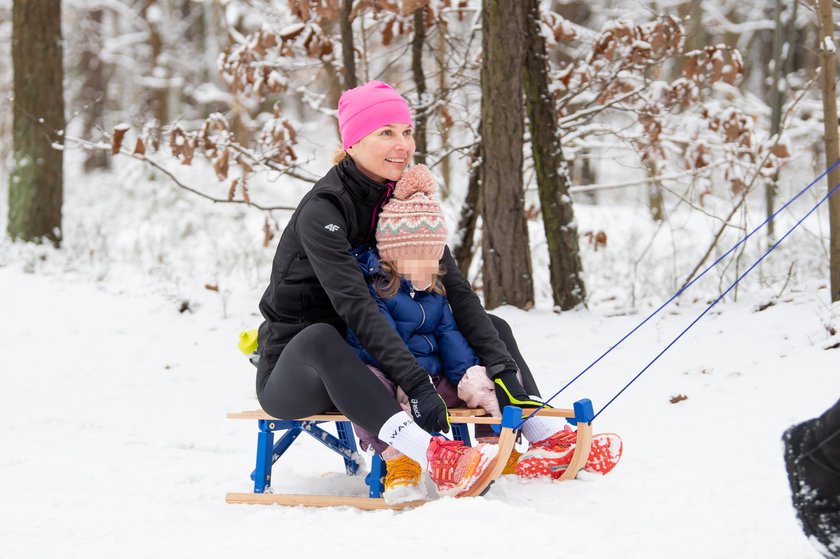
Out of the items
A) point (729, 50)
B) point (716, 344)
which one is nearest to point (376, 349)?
point (716, 344)

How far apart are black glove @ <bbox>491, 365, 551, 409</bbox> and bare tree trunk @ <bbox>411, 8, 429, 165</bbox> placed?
3.34 metres

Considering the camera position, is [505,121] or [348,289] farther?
[505,121]

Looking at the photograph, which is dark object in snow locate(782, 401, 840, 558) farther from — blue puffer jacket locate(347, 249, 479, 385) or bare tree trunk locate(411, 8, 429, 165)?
bare tree trunk locate(411, 8, 429, 165)

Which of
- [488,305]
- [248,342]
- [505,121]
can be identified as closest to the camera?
[248,342]

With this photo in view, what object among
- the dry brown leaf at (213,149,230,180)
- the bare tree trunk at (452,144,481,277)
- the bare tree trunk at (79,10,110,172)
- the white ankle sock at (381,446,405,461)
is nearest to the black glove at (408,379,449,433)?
the white ankle sock at (381,446,405,461)

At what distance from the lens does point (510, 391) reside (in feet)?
9.82

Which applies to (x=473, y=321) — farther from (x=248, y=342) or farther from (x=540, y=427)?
(x=248, y=342)

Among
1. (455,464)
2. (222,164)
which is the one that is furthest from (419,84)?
(455,464)

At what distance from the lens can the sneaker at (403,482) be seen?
112 inches

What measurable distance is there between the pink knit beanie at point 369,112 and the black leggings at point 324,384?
2.27ft

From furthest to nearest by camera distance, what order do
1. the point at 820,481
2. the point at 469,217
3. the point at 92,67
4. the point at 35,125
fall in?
1. the point at 92,67
2. the point at 35,125
3. the point at 469,217
4. the point at 820,481

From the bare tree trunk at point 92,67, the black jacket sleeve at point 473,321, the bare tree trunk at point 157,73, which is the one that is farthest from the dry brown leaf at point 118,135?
the bare tree trunk at point 92,67

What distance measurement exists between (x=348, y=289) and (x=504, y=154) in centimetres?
281

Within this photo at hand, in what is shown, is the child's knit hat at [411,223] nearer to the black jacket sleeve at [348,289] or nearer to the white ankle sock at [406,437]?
the black jacket sleeve at [348,289]
